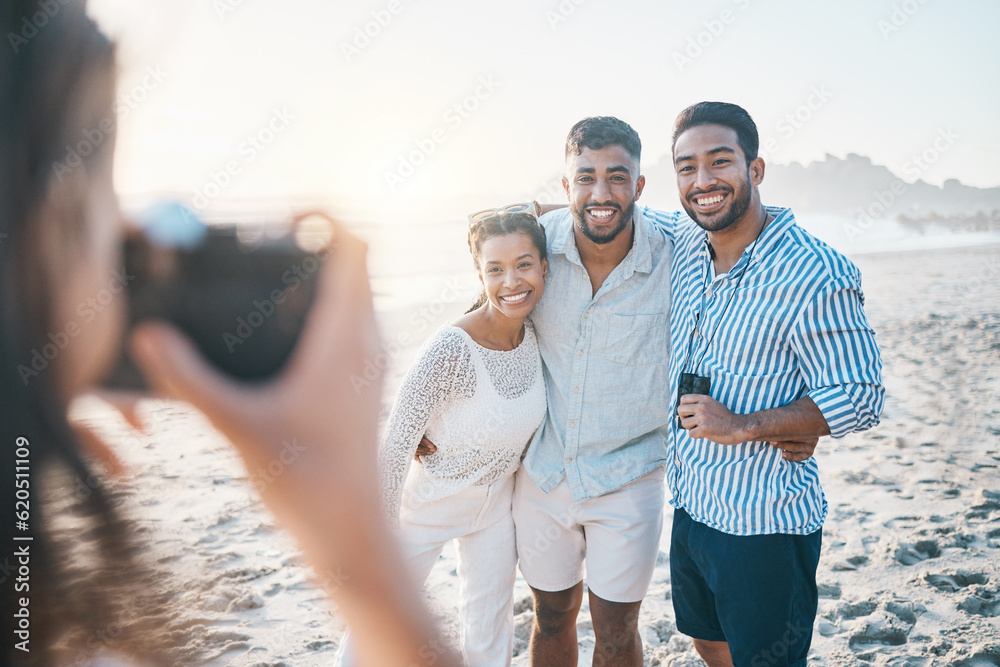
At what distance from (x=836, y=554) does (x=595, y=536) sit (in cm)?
207

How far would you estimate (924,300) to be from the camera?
1191 centimetres

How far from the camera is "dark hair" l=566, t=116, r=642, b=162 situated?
8.79 ft

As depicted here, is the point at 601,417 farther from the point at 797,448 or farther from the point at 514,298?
the point at 797,448

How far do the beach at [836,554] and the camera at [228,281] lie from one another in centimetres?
8

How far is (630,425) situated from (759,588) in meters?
0.80

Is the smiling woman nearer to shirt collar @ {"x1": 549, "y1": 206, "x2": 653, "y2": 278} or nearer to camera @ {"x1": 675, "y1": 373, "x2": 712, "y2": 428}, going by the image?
shirt collar @ {"x1": 549, "y1": 206, "x2": 653, "y2": 278}

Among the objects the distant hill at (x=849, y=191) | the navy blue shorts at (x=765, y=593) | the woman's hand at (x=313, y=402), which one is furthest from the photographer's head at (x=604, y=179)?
the distant hill at (x=849, y=191)

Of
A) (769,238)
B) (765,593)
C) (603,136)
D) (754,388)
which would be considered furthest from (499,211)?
(765,593)

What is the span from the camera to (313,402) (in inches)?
21.3

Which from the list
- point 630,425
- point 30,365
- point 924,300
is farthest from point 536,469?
point 924,300

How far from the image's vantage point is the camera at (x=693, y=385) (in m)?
2.16

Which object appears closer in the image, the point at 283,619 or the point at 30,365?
the point at 30,365

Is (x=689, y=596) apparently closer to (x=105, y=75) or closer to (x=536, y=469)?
(x=536, y=469)

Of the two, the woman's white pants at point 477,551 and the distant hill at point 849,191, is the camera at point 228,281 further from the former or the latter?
the distant hill at point 849,191
